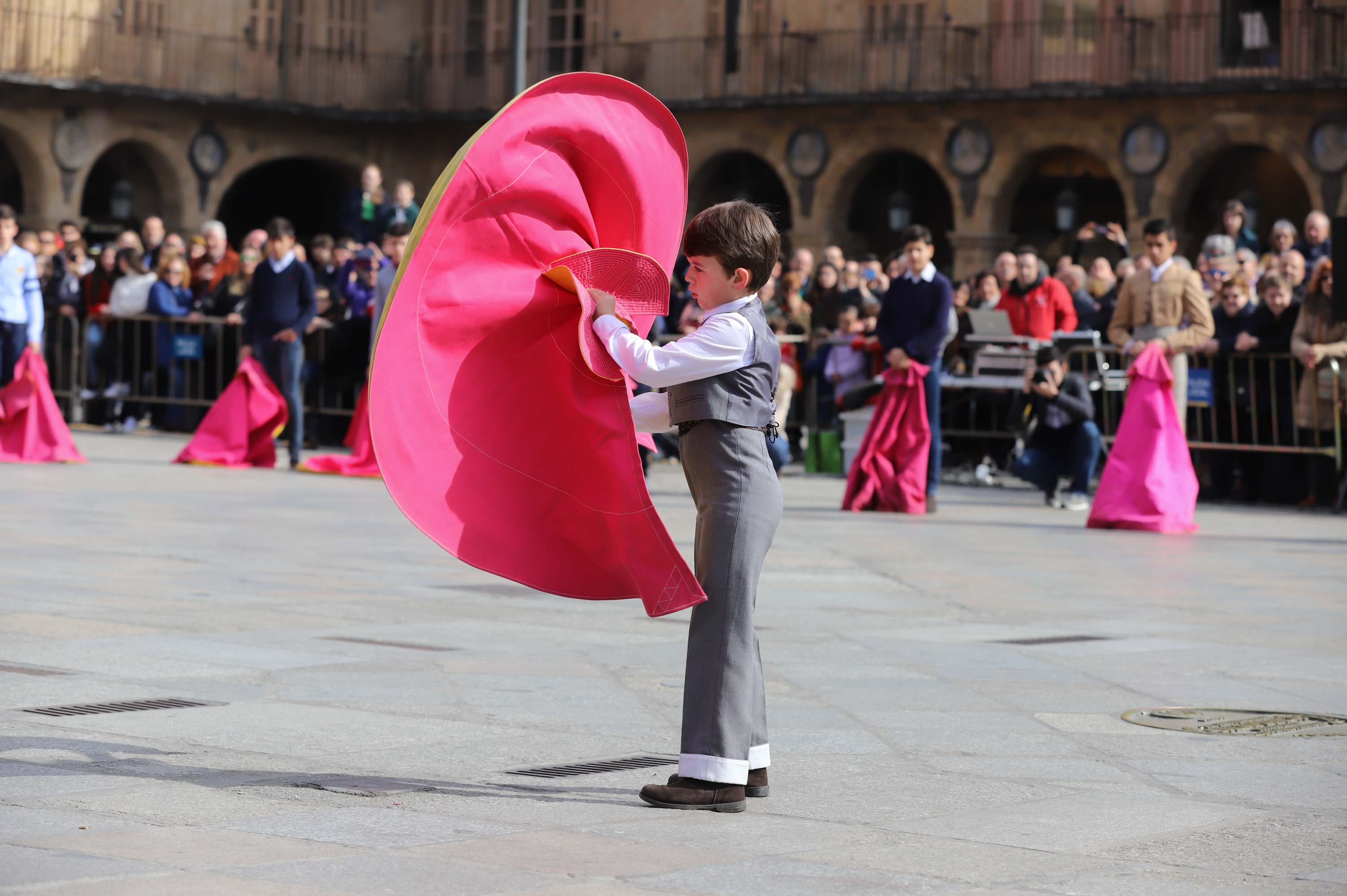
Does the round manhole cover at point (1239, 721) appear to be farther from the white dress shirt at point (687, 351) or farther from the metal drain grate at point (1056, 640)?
the white dress shirt at point (687, 351)

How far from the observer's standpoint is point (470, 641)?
7.74 meters

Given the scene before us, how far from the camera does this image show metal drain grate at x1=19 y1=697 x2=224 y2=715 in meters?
5.95

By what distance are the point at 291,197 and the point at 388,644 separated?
33.7m

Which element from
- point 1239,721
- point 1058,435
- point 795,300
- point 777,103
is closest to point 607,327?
point 1239,721

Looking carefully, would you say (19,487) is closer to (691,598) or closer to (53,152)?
(691,598)

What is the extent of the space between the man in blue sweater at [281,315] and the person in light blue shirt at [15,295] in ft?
5.07

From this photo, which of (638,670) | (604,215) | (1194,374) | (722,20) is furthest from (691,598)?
(722,20)

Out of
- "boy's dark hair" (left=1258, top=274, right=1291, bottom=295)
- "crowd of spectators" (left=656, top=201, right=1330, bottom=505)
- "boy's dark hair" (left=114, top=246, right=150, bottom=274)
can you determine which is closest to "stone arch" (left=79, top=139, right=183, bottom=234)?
"boy's dark hair" (left=114, top=246, right=150, bottom=274)

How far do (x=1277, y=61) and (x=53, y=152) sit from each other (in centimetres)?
1859

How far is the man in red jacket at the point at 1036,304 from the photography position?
18.1 meters

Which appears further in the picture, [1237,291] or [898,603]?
[1237,291]

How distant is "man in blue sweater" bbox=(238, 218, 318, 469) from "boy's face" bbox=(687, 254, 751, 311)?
11.9 metres

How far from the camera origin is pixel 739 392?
516cm

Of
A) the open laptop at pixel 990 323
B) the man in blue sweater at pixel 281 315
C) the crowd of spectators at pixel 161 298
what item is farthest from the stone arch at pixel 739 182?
the man in blue sweater at pixel 281 315
